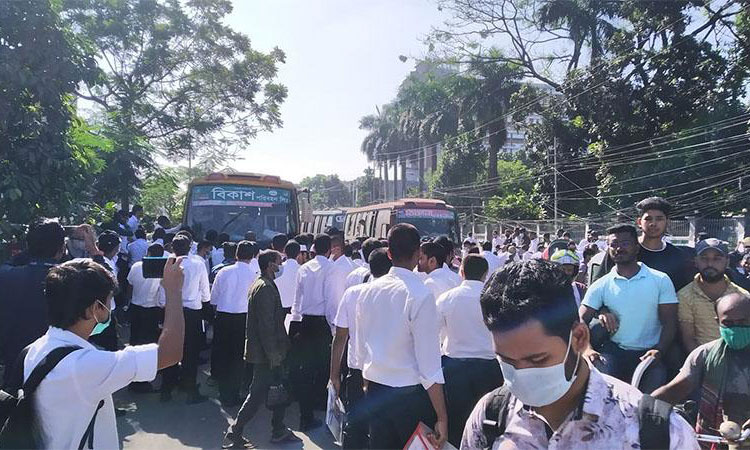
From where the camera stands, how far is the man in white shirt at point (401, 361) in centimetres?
350

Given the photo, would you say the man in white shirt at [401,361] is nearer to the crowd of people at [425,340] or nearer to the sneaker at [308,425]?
the crowd of people at [425,340]

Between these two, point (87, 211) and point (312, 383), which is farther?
point (87, 211)

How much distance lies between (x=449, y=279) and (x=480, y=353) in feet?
3.73

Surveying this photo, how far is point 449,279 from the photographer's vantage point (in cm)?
542

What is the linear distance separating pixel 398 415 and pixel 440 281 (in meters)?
1.99

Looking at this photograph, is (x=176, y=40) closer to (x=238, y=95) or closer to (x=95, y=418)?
(x=238, y=95)

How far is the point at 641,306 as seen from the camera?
12.2ft

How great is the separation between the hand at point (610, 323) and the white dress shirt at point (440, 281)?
5.72 feet

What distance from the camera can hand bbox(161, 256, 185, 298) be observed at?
2719mm

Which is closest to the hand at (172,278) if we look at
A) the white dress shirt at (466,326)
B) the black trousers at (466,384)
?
the white dress shirt at (466,326)

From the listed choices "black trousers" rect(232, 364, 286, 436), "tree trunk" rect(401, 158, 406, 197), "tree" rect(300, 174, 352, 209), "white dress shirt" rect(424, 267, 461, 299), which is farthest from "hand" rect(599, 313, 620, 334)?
"tree" rect(300, 174, 352, 209)

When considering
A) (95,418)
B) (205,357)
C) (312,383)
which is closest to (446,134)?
(205,357)

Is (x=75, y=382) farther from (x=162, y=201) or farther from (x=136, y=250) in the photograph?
(x=162, y=201)

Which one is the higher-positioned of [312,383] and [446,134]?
[446,134]
